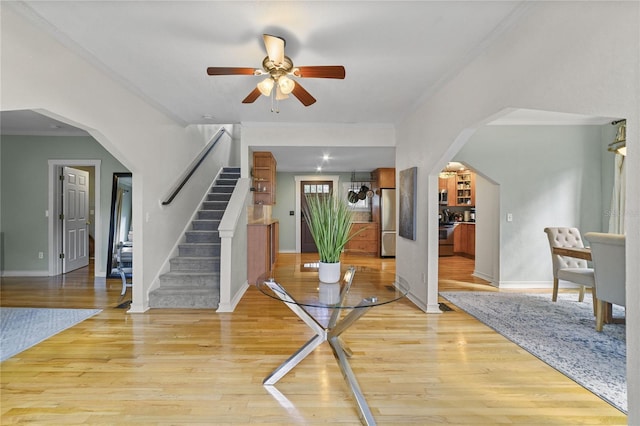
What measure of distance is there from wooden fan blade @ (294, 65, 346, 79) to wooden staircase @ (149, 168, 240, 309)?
280cm

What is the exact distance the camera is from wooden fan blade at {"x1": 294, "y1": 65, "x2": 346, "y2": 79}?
6.90ft

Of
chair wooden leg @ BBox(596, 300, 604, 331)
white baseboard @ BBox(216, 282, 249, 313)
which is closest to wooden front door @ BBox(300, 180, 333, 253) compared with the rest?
white baseboard @ BBox(216, 282, 249, 313)

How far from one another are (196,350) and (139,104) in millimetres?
2731

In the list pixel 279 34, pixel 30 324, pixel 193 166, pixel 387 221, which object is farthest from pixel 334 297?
pixel 387 221

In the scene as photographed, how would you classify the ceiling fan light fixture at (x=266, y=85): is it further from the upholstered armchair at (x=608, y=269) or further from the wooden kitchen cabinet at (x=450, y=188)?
the wooden kitchen cabinet at (x=450, y=188)

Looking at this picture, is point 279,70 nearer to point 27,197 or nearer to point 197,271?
point 197,271

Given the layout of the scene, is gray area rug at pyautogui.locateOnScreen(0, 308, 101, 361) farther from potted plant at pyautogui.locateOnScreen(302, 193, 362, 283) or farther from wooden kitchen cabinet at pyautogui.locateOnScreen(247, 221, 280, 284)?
potted plant at pyautogui.locateOnScreen(302, 193, 362, 283)

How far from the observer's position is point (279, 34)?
2166mm

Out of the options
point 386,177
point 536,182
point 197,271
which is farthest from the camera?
point 386,177

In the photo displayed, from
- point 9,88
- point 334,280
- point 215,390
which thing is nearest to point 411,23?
point 334,280

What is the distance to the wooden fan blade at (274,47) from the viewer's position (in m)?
1.94

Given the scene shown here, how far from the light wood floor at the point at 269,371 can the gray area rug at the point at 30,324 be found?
0.50 ft

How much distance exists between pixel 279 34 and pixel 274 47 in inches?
9.2

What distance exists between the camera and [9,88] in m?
1.87
